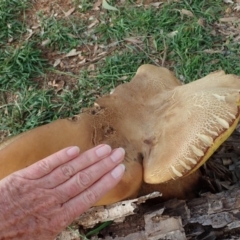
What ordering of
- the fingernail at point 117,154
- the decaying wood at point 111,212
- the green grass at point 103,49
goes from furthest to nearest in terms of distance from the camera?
the green grass at point 103,49 → the decaying wood at point 111,212 → the fingernail at point 117,154

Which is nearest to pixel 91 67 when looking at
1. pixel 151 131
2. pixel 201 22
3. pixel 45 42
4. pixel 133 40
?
pixel 133 40

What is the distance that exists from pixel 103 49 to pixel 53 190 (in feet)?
8.23

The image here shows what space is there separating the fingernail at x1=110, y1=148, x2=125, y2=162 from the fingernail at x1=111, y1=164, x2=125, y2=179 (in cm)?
3

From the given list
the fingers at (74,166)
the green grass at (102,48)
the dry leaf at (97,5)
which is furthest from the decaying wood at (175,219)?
the dry leaf at (97,5)

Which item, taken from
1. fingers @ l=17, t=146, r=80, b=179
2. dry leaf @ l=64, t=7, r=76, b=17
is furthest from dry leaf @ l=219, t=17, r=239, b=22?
fingers @ l=17, t=146, r=80, b=179

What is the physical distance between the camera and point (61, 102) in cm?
409

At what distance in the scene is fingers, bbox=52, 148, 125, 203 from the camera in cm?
208

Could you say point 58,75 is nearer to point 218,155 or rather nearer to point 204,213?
point 218,155

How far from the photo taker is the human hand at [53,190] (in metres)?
2.04

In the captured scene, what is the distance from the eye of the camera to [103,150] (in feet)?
6.98

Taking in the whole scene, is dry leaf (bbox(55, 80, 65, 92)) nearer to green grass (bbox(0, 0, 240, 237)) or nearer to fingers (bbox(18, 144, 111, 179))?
green grass (bbox(0, 0, 240, 237))

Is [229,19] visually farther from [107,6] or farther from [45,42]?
[45,42]

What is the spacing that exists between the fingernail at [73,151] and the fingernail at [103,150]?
0.09m

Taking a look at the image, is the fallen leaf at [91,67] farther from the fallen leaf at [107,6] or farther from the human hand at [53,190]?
the human hand at [53,190]
